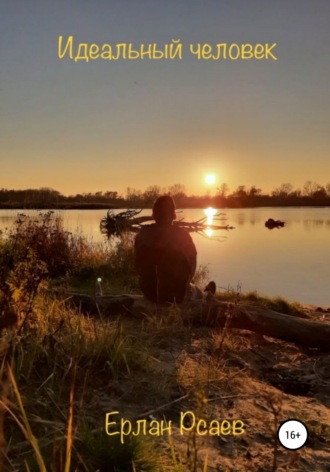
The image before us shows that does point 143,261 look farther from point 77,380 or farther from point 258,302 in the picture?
point 258,302

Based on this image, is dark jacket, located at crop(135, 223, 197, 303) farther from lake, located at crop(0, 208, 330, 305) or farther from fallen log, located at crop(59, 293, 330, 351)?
lake, located at crop(0, 208, 330, 305)

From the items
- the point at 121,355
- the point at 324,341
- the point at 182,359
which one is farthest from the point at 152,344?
the point at 324,341

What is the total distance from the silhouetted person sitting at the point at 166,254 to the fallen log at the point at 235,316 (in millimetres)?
270

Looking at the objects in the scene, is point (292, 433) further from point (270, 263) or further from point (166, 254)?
point (270, 263)

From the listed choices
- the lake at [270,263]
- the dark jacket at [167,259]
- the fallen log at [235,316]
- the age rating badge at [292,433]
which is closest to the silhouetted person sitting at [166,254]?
the dark jacket at [167,259]

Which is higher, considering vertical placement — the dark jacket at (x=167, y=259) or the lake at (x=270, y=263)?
the dark jacket at (x=167, y=259)

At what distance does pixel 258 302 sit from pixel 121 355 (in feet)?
22.4

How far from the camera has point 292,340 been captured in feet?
23.5

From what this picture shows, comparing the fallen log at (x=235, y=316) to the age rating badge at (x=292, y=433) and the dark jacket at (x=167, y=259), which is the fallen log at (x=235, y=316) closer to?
the dark jacket at (x=167, y=259)

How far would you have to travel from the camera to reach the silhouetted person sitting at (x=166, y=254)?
739 cm

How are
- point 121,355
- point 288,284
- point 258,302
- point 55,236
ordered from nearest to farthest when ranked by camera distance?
point 121,355
point 258,302
point 55,236
point 288,284

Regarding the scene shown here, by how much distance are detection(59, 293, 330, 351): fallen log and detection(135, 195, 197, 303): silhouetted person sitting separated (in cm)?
27

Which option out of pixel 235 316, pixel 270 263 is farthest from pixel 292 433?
pixel 270 263

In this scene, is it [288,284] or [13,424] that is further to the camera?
[288,284]
